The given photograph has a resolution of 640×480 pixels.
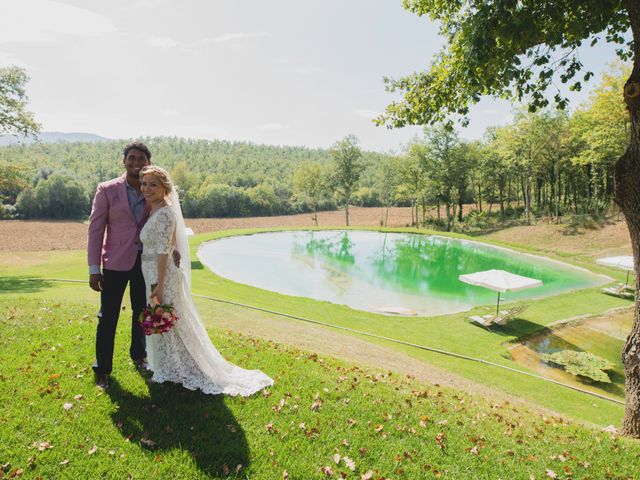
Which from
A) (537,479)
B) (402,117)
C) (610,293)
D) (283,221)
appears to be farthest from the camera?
(283,221)

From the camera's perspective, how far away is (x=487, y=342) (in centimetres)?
1316

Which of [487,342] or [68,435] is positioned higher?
[68,435]

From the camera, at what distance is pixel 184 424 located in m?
4.23

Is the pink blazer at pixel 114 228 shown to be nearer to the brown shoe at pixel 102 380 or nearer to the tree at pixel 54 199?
the brown shoe at pixel 102 380

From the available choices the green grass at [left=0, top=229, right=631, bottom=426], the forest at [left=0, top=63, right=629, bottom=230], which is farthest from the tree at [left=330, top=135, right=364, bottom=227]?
the green grass at [left=0, top=229, right=631, bottom=426]

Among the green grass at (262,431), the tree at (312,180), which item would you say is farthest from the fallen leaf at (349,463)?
the tree at (312,180)

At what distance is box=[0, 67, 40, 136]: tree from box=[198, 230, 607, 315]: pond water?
11.4m

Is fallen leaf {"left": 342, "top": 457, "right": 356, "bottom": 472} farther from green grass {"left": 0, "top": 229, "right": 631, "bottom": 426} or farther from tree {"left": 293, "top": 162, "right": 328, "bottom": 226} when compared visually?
tree {"left": 293, "top": 162, "right": 328, "bottom": 226}

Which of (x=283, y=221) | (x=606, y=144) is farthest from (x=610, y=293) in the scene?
(x=283, y=221)

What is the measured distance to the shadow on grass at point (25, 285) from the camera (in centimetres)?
1328

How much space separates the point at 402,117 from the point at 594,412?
743cm

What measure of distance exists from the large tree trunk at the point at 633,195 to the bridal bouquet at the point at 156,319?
6.11m

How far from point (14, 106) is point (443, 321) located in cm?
2080

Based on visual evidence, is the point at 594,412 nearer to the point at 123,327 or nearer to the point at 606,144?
the point at 123,327
